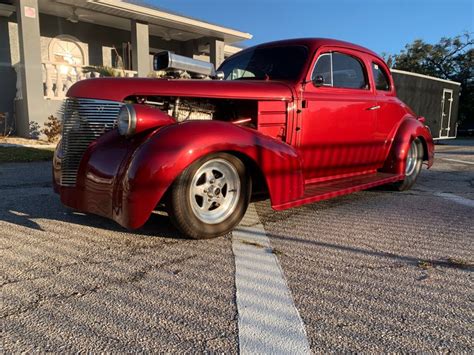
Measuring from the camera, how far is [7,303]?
2146 mm

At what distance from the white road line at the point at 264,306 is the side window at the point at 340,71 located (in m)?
2.26

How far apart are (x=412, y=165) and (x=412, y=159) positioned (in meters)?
0.09

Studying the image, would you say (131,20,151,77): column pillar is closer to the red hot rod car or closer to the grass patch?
the grass patch

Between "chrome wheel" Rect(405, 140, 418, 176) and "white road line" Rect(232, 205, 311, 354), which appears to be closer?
"white road line" Rect(232, 205, 311, 354)

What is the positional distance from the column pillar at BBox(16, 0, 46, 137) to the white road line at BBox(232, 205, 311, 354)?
994 centimetres

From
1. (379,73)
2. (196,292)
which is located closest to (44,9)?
(379,73)

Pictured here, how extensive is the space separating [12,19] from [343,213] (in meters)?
13.2

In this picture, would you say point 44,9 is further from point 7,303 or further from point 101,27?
point 7,303

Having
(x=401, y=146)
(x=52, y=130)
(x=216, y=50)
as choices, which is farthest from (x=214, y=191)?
(x=216, y=50)

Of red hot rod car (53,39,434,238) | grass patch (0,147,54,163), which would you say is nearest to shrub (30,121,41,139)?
grass patch (0,147,54,163)

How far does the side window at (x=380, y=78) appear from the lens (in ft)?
17.3

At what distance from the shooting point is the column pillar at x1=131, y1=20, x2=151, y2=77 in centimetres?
1349

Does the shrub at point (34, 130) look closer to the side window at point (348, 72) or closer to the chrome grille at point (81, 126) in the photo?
the chrome grille at point (81, 126)

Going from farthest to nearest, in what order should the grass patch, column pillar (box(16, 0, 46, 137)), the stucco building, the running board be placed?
the stucco building → column pillar (box(16, 0, 46, 137)) → the grass patch → the running board
